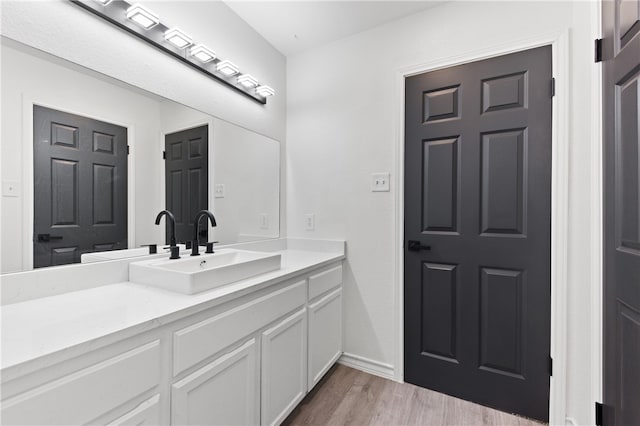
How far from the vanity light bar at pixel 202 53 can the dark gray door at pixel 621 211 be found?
6.08ft

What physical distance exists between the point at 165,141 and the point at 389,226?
147 centimetres

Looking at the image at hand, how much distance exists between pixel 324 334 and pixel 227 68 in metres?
1.80

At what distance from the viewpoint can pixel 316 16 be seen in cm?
195

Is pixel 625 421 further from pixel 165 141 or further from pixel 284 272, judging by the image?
pixel 165 141

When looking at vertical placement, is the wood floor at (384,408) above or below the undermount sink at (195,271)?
below

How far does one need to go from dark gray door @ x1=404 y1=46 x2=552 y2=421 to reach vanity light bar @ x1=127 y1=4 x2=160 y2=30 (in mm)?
1498

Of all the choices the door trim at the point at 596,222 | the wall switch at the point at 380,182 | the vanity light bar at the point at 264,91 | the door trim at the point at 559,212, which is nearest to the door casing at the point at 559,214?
the door trim at the point at 559,212

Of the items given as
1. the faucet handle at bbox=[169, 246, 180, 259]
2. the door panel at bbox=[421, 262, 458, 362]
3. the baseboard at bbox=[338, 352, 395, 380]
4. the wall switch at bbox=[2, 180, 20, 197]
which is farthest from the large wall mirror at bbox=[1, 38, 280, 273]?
the door panel at bbox=[421, 262, 458, 362]

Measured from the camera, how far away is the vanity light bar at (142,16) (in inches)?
50.9

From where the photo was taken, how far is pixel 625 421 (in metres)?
1.07

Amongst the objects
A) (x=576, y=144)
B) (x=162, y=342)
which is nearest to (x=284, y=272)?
(x=162, y=342)

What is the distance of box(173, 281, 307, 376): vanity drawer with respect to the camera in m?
0.96

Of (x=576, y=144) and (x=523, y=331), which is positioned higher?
(x=576, y=144)

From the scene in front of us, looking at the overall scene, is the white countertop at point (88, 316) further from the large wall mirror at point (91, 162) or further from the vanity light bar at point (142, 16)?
the vanity light bar at point (142, 16)
